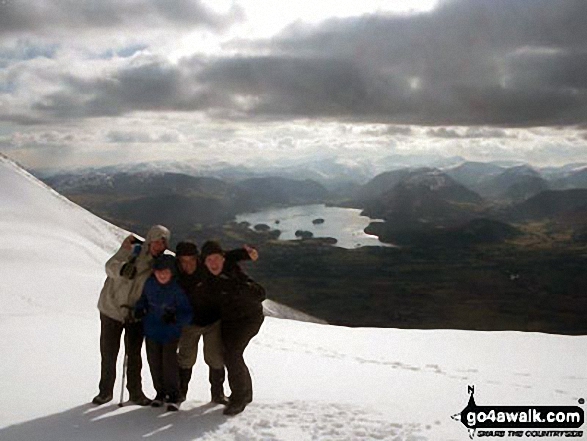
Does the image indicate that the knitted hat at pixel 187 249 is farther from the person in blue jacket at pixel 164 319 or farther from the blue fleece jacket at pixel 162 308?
the blue fleece jacket at pixel 162 308

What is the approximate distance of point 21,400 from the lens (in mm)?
8844

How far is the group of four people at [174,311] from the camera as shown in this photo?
8180 millimetres

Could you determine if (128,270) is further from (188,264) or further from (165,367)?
(165,367)

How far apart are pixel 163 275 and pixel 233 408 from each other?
227 centimetres

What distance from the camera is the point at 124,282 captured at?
8.37m

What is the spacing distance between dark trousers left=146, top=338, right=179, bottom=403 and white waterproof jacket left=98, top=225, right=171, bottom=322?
638 millimetres

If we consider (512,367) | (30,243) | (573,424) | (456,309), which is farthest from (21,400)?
(456,309)

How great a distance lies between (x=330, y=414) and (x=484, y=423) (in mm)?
2395

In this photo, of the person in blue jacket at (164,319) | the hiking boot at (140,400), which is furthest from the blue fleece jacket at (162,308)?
the hiking boot at (140,400)

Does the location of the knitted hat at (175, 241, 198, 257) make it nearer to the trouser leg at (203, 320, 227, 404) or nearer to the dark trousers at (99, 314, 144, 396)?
the trouser leg at (203, 320, 227, 404)

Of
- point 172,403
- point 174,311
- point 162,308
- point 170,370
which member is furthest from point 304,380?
point 162,308

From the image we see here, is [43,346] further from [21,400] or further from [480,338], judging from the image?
[480,338]

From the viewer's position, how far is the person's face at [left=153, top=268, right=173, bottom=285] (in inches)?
318

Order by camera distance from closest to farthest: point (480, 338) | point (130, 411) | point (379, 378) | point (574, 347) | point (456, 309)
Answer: point (130, 411), point (379, 378), point (574, 347), point (480, 338), point (456, 309)
